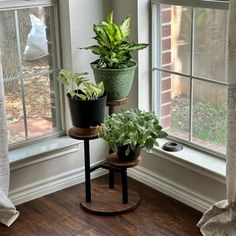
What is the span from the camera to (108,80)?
2793mm

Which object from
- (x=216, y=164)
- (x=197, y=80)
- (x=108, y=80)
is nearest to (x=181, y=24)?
(x=197, y=80)

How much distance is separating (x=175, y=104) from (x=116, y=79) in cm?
45

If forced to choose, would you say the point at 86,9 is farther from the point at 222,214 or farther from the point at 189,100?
the point at 222,214

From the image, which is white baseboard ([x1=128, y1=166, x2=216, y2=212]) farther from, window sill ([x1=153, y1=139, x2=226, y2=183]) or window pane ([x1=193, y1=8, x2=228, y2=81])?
window pane ([x1=193, y1=8, x2=228, y2=81])

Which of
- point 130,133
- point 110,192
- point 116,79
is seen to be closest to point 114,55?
point 116,79

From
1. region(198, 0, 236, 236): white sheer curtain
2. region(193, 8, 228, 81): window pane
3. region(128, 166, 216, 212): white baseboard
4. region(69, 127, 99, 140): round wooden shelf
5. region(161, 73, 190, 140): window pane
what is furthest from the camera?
region(161, 73, 190, 140): window pane

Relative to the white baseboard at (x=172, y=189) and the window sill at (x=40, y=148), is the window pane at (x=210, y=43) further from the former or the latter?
the window sill at (x=40, y=148)

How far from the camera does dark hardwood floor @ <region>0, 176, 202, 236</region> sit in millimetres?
2689

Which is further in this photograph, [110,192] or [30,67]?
[110,192]

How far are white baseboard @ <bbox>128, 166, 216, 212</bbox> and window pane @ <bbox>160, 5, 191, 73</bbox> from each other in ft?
2.24

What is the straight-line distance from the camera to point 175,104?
3.02 metres

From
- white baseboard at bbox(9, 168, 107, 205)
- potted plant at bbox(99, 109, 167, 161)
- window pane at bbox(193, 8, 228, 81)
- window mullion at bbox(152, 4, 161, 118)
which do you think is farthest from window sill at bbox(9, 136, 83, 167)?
window pane at bbox(193, 8, 228, 81)

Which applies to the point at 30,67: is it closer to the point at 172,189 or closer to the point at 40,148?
the point at 40,148

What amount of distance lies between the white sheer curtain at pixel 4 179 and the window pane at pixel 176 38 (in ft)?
3.28
